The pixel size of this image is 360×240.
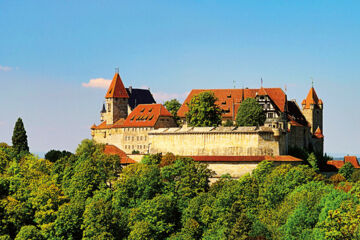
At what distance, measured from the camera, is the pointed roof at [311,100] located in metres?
112

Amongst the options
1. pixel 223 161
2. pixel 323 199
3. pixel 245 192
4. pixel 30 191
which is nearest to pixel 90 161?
pixel 30 191

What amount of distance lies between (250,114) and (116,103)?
1106 inches

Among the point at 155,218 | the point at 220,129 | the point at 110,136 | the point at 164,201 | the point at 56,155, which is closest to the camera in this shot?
the point at 155,218

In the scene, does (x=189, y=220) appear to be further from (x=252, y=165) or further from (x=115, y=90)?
(x=115, y=90)

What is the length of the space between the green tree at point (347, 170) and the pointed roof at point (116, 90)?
37.6 meters

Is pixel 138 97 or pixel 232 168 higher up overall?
pixel 138 97

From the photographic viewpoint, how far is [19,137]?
4097 inches

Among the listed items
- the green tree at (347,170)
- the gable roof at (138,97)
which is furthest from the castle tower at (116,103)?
the green tree at (347,170)

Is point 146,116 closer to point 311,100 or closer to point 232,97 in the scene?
point 232,97

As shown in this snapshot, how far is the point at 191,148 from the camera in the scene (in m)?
90.6

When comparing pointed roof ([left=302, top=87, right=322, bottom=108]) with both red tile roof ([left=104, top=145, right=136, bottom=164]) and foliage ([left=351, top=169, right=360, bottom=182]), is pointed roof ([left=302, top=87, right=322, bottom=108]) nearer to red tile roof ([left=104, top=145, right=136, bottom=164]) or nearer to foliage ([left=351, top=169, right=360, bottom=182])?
foliage ([left=351, top=169, right=360, bottom=182])

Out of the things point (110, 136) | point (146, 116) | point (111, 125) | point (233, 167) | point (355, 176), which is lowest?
point (355, 176)

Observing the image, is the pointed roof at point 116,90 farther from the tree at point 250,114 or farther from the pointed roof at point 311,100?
the pointed roof at point 311,100

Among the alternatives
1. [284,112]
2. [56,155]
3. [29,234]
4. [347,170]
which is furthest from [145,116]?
[29,234]
